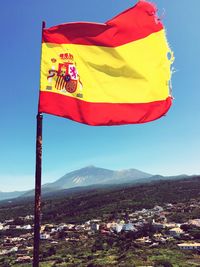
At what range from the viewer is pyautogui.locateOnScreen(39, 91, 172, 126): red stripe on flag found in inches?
387

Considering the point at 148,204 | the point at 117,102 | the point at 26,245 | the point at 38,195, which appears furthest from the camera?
the point at 148,204

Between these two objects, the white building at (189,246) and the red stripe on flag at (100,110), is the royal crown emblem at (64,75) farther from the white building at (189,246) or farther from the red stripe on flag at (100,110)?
the white building at (189,246)

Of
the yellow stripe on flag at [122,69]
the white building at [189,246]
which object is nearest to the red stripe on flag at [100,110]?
the yellow stripe on flag at [122,69]

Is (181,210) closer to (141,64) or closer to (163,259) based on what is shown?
(163,259)

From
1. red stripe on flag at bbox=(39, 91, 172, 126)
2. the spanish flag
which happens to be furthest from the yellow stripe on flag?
red stripe on flag at bbox=(39, 91, 172, 126)

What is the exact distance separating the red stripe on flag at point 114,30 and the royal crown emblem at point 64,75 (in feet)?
1.82

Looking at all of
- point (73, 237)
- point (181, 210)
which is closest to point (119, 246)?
point (73, 237)

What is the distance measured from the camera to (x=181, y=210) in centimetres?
13850

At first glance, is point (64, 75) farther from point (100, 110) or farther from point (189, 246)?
point (189, 246)

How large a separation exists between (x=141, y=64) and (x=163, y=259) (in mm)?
60368

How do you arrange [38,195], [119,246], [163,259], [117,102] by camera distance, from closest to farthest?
[38,195] → [117,102] → [163,259] → [119,246]

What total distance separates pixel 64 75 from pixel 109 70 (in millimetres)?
1555

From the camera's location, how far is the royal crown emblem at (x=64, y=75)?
389 inches

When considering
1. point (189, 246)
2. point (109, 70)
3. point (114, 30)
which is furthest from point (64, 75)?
point (189, 246)
